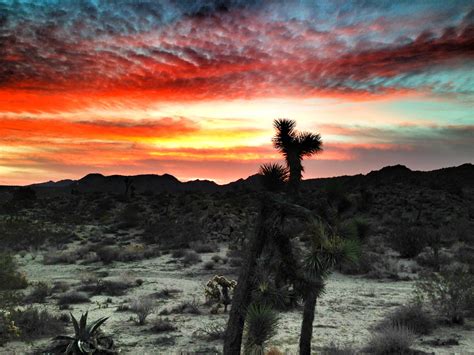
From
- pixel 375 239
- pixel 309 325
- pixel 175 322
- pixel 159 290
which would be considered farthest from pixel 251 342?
pixel 375 239

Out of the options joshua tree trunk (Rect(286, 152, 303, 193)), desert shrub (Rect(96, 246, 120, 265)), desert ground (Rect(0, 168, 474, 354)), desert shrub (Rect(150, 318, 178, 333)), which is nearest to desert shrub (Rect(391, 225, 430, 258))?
desert ground (Rect(0, 168, 474, 354))

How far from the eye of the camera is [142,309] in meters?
12.9

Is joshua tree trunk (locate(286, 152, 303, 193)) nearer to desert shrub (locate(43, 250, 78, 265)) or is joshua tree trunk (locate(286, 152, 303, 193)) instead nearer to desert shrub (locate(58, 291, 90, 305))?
desert shrub (locate(58, 291, 90, 305))

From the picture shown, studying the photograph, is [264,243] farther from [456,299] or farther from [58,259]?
[58,259]

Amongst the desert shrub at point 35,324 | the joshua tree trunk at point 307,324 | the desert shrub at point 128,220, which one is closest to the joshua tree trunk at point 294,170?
the joshua tree trunk at point 307,324

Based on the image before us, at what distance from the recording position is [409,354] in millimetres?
9570

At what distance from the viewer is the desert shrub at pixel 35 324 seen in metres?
11.1

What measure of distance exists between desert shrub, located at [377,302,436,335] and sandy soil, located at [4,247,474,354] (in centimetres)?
27

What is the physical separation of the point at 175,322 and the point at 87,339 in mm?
3811

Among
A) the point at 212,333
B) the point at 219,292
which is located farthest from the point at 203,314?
the point at 212,333

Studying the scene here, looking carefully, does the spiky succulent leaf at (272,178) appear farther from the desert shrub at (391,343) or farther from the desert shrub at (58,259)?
the desert shrub at (58,259)

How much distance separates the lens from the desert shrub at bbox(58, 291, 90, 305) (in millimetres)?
14961

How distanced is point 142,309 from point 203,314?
199 cm

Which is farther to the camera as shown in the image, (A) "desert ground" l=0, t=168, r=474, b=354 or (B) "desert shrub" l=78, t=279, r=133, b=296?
(B) "desert shrub" l=78, t=279, r=133, b=296
